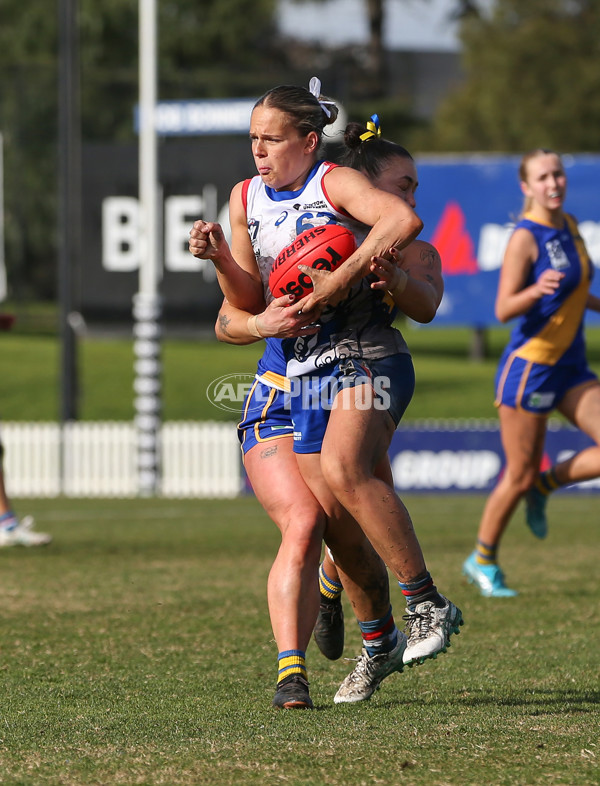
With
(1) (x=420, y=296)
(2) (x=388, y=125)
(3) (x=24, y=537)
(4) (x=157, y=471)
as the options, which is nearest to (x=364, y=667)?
(1) (x=420, y=296)

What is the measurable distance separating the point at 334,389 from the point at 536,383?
3.31 metres

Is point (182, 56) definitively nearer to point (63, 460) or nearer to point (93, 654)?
point (63, 460)

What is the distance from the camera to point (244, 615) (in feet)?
23.2

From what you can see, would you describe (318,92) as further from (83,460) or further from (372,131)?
(83,460)

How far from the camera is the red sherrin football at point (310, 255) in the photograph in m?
4.58

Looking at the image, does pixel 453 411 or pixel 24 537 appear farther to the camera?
pixel 453 411

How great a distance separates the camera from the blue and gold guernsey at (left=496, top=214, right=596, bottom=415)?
7723 mm

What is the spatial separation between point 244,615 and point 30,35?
43.7 meters

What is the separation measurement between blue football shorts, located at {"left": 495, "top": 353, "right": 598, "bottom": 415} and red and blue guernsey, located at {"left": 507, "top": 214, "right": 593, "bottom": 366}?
47 mm

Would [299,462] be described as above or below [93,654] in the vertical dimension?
above

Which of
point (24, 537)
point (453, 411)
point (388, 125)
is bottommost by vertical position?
point (453, 411)

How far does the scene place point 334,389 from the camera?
4684 mm

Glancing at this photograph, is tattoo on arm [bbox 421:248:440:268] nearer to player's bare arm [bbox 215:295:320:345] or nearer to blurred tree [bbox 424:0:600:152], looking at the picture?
player's bare arm [bbox 215:295:320:345]

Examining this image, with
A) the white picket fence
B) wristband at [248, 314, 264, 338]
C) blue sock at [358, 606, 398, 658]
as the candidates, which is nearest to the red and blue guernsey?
blue sock at [358, 606, 398, 658]
